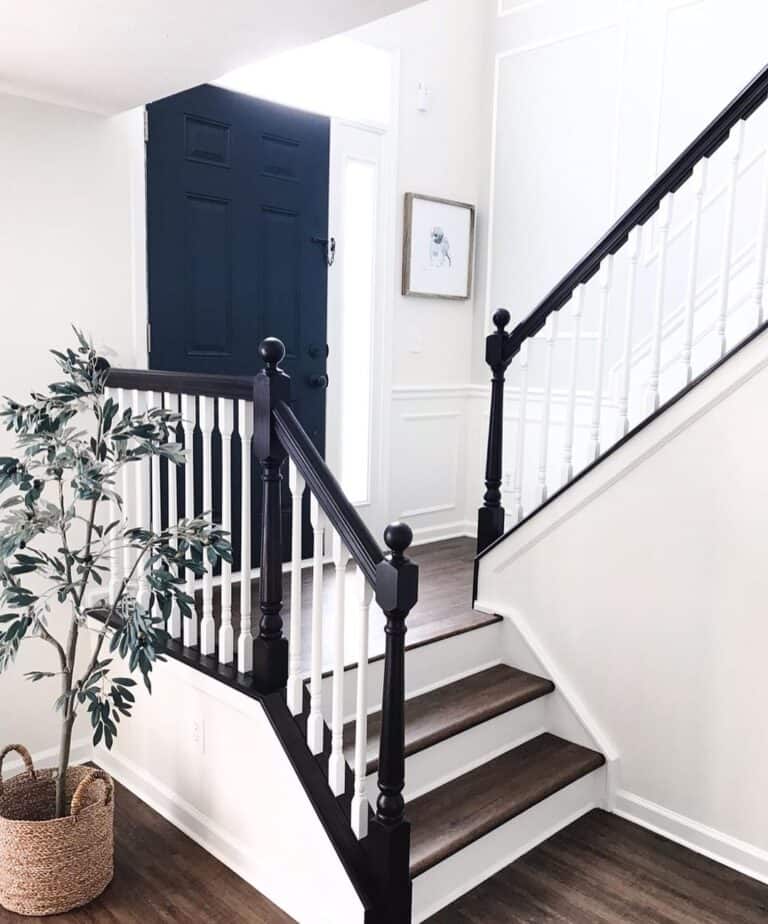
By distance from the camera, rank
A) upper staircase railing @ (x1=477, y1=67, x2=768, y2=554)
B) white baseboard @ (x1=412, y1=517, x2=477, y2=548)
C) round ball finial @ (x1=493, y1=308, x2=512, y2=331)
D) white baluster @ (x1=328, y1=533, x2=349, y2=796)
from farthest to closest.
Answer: white baseboard @ (x1=412, y1=517, x2=477, y2=548), round ball finial @ (x1=493, y1=308, x2=512, y2=331), upper staircase railing @ (x1=477, y1=67, x2=768, y2=554), white baluster @ (x1=328, y1=533, x2=349, y2=796)

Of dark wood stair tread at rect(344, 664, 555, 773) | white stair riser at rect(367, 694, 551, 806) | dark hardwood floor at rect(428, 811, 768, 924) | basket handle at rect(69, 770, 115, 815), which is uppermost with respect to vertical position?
dark wood stair tread at rect(344, 664, 555, 773)

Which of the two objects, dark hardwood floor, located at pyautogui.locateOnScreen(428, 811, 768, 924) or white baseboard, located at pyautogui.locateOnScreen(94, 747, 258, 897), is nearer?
dark hardwood floor, located at pyautogui.locateOnScreen(428, 811, 768, 924)

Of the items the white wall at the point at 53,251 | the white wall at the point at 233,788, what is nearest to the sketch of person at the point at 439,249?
the white wall at the point at 53,251

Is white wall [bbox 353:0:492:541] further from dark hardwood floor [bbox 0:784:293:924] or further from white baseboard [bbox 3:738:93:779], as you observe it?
dark hardwood floor [bbox 0:784:293:924]

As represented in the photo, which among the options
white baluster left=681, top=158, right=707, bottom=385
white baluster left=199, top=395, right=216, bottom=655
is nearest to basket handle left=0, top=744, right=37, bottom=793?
white baluster left=199, top=395, right=216, bottom=655

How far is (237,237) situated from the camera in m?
3.63

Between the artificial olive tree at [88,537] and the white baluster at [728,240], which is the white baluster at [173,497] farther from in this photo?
the white baluster at [728,240]

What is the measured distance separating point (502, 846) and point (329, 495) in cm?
137

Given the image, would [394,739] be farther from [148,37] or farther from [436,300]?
[436,300]

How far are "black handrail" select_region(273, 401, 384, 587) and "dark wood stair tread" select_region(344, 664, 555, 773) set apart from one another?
86 centimetres

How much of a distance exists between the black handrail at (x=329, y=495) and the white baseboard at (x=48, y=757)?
1.62 metres

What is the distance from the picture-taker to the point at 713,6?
3.75 meters

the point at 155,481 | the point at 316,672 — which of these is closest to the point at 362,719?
the point at 316,672

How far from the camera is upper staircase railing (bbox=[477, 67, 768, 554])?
2758 mm
